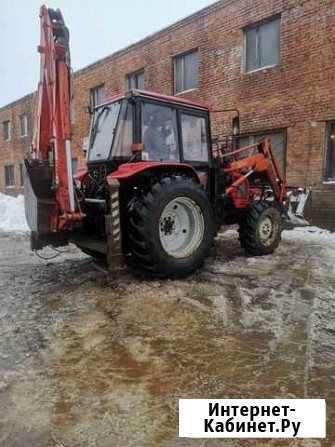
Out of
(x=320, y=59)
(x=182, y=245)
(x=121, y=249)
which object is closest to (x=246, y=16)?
(x=320, y=59)

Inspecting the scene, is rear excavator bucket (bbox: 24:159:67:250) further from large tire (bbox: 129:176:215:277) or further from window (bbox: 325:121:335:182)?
window (bbox: 325:121:335:182)

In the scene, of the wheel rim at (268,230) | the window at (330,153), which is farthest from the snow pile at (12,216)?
the window at (330,153)

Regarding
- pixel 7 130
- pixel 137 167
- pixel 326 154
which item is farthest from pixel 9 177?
pixel 137 167

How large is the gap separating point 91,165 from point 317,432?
15.1ft

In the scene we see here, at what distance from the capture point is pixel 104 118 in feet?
18.6

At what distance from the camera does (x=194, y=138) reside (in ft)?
Answer: 19.2

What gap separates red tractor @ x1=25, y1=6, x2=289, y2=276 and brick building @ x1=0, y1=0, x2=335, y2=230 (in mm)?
2361

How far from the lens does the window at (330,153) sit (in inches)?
368

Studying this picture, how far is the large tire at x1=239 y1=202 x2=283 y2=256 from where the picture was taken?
6.45 meters

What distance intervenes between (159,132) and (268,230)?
9.03 feet

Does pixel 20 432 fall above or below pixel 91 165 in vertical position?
below

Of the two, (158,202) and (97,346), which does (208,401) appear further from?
(158,202)

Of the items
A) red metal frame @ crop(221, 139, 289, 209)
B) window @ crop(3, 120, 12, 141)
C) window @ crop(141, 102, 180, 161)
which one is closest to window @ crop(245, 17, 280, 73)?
red metal frame @ crop(221, 139, 289, 209)

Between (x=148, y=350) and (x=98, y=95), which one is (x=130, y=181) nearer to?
(x=148, y=350)
